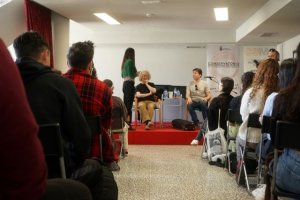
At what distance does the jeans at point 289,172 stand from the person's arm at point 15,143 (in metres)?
1.40

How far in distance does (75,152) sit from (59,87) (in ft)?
1.07

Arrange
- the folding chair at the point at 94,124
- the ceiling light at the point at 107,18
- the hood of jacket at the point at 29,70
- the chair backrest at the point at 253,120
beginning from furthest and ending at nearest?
the ceiling light at the point at 107,18 < the chair backrest at the point at 253,120 < the folding chair at the point at 94,124 < the hood of jacket at the point at 29,70

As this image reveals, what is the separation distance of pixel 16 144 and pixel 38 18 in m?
6.36

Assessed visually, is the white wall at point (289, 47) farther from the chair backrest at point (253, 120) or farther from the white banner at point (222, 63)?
the chair backrest at point (253, 120)

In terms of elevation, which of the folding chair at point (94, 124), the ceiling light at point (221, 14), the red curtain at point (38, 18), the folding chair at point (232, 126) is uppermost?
the ceiling light at point (221, 14)

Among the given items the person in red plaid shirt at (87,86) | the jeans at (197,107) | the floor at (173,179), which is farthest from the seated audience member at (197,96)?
the person in red plaid shirt at (87,86)

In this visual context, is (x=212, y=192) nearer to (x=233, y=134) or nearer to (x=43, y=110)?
(x=233, y=134)

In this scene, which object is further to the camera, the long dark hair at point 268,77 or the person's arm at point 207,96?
the person's arm at point 207,96

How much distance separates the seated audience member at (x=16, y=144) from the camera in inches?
28.3

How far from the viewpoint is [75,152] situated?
5.98ft

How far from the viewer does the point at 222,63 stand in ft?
31.1

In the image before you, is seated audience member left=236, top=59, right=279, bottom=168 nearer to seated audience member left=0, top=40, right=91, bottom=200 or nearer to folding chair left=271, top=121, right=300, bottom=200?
folding chair left=271, top=121, right=300, bottom=200

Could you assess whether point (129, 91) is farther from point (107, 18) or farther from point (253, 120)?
point (253, 120)

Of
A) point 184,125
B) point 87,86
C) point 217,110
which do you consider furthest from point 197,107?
point 87,86
